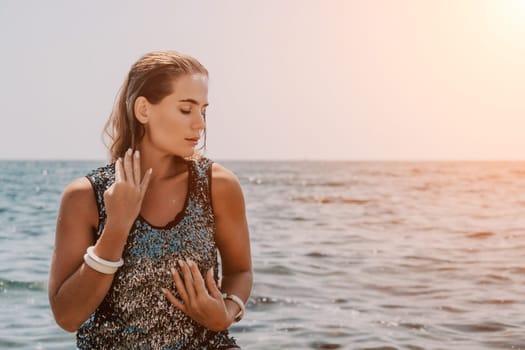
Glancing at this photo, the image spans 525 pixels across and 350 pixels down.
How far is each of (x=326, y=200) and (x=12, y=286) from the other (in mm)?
26503

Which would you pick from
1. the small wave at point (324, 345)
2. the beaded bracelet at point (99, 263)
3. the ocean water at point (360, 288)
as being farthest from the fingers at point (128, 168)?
the small wave at point (324, 345)

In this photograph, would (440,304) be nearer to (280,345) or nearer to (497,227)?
(280,345)

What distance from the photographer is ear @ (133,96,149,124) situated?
11.0 ft

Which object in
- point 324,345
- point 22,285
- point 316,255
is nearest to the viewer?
point 324,345

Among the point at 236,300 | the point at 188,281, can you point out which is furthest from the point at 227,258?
the point at 188,281

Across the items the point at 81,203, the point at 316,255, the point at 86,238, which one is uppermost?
the point at 81,203

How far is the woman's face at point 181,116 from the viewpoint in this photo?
3.30 metres

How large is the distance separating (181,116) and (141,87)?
21 cm

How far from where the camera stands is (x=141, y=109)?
337 centimetres

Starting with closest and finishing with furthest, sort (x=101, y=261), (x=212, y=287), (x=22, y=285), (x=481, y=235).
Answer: (x=101, y=261) < (x=212, y=287) < (x=22, y=285) < (x=481, y=235)

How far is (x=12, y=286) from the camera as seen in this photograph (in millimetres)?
10477

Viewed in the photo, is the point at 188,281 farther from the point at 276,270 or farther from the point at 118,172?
the point at 276,270

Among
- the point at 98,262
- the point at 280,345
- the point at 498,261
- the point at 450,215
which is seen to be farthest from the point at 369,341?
the point at 450,215

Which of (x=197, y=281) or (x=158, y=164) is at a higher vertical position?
(x=158, y=164)
